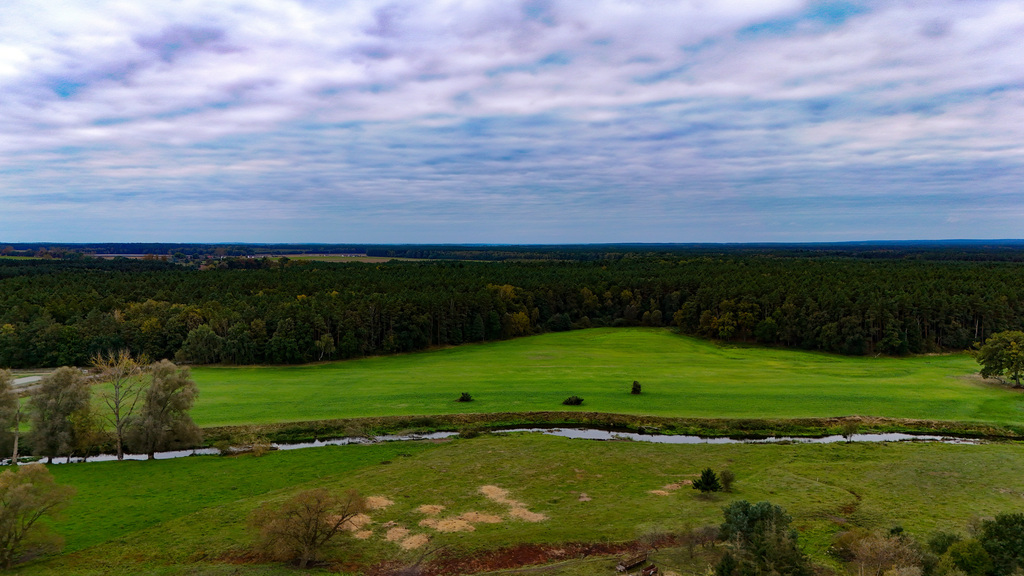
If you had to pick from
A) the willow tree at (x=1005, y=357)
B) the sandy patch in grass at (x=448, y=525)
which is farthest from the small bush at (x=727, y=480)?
the willow tree at (x=1005, y=357)

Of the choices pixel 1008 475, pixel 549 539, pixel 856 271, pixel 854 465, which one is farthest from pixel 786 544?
pixel 856 271

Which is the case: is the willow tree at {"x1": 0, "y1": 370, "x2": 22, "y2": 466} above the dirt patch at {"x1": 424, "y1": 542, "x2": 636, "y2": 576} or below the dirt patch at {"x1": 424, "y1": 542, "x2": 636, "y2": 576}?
above

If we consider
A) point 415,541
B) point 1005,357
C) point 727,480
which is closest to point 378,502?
point 415,541

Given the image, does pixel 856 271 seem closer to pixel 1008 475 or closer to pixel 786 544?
pixel 1008 475

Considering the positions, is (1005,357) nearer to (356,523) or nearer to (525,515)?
(525,515)

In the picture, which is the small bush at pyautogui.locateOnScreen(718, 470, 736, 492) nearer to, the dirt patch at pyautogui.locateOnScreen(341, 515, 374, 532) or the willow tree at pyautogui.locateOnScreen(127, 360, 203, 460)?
the dirt patch at pyautogui.locateOnScreen(341, 515, 374, 532)

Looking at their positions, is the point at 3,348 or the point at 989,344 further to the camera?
the point at 3,348

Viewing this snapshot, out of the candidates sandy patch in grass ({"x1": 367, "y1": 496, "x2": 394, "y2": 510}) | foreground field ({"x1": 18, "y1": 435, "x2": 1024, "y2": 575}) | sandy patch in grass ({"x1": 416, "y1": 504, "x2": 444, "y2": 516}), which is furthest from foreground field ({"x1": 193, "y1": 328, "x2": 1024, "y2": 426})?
sandy patch in grass ({"x1": 416, "y1": 504, "x2": 444, "y2": 516})
